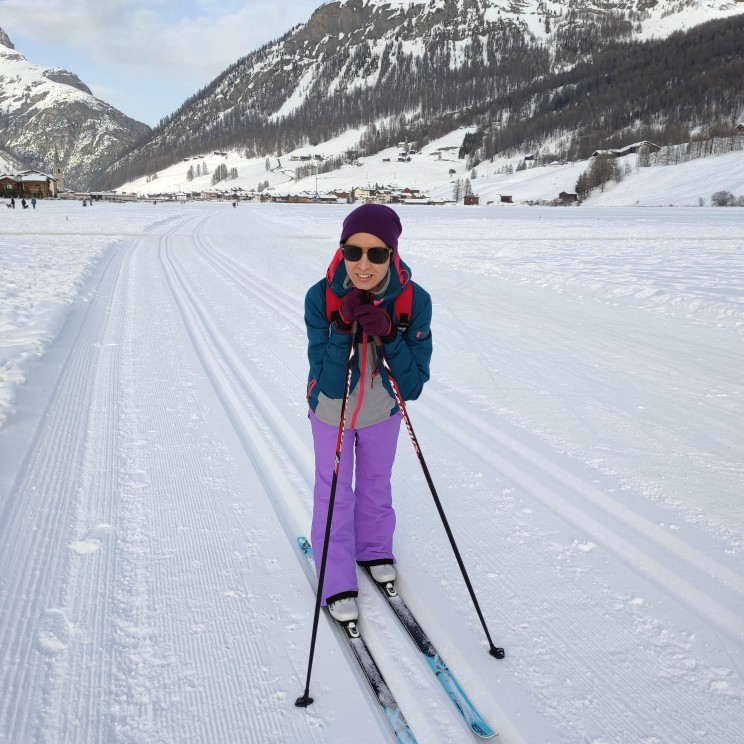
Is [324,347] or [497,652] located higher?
[324,347]

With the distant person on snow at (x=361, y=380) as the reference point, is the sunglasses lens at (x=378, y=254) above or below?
above

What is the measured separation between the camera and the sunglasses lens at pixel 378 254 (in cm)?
195

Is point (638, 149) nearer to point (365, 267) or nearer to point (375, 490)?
point (375, 490)

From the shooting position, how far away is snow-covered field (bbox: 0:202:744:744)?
6.35ft

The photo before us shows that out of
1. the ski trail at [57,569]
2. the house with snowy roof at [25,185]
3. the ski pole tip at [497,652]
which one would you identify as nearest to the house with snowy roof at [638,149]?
the house with snowy roof at [25,185]

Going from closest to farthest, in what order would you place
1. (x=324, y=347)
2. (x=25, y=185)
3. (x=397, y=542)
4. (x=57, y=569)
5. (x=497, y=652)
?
(x=497, y=652) → (x=324, y=347) → (x=57, y=569) → (x=397, y=542) → (x=25, y=185)

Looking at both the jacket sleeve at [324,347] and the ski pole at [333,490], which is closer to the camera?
the ski pole at [333,490]

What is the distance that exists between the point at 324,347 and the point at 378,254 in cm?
47

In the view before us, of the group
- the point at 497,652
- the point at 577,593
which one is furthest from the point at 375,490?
the point at 577,593

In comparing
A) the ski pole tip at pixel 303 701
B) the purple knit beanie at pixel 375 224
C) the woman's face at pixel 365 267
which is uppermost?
the purple knit beanie at pixel 375 224

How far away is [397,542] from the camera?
288 cm

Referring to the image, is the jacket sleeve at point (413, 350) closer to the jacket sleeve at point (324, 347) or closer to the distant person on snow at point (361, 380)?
the distant person on snow at point (361, 380)

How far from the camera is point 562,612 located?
7.73 ft

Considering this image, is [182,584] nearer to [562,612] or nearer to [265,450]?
[265,450]
